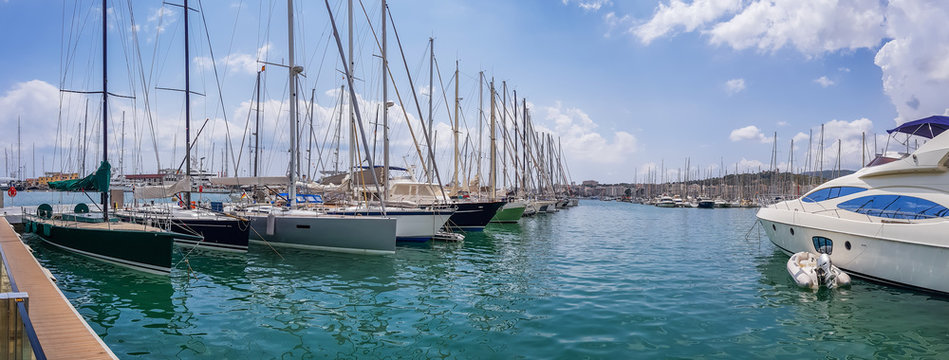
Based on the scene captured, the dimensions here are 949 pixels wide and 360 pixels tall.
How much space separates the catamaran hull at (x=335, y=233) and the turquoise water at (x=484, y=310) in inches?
36.8

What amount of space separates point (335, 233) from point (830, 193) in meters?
18.0

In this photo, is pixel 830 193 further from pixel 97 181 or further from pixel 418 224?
pixel 97 181

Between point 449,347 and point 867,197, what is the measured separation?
14.5m

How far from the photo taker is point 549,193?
69.9 metres

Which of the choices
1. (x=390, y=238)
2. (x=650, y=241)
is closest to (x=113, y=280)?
(x=390, y=238)

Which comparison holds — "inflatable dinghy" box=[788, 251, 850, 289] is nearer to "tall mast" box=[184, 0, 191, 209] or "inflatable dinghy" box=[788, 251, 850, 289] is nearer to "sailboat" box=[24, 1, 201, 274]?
"sailboat" box=[24, 1, 201, 274]

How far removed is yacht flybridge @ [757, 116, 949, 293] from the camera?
12.1 metres

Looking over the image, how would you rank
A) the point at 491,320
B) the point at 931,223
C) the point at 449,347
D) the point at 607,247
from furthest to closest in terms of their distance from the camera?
the point at 607,247 → the point at 931,223 → the point at 491,320 → the point at 449,347

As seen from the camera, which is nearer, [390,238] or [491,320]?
[491,320]

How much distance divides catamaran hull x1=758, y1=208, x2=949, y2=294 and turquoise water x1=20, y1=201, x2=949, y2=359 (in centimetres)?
50

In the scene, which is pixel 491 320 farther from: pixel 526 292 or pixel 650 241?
pixel 650 241

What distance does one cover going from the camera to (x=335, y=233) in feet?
64.2

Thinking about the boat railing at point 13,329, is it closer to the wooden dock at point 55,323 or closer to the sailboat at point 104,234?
the wooden dock at point 55,323

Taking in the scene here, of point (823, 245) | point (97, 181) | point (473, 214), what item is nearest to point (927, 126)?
point (823, 245)
